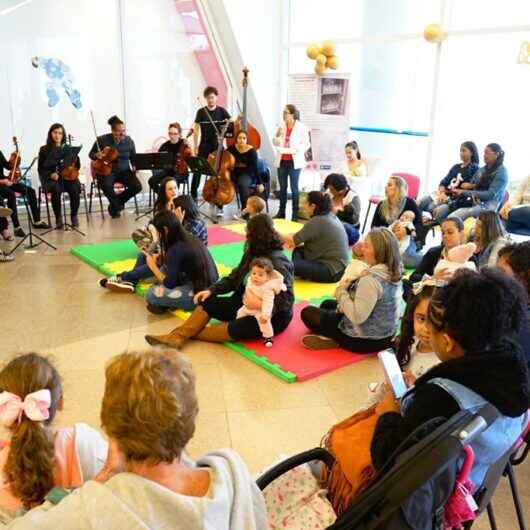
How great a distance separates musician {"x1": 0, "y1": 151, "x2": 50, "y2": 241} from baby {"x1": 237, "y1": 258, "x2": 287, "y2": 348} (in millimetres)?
3758

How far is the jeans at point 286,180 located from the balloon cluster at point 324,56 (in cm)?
166

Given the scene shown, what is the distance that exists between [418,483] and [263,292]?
8.03 ft

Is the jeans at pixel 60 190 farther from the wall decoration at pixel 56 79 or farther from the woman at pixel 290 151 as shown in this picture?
the woman at pixel 290 151

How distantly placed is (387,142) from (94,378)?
6147 millimetres

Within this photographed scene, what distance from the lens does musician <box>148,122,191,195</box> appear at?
7477 millimetres

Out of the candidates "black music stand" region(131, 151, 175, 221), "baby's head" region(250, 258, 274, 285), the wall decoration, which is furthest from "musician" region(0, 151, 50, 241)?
"baby's head" region(250, 258, 274, 285)

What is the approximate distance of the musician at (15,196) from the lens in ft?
20.5

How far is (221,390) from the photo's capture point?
3164mm

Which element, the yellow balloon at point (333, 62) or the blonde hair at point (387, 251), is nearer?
the blonde hair at point (387, 251)

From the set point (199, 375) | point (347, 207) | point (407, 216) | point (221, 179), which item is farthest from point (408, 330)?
point (221, 179)

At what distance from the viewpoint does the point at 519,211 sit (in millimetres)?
5453

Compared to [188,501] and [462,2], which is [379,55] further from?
[188,501]

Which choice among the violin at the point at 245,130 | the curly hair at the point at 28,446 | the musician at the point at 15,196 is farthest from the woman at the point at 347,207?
the curly hair at the point at 28,446

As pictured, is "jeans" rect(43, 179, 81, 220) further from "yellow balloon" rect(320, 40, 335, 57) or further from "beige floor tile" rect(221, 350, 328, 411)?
"beige floor tile" rect(221, 350, 328, 411)
